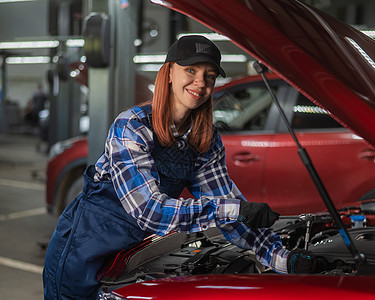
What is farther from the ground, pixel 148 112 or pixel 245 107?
pixel 148 112

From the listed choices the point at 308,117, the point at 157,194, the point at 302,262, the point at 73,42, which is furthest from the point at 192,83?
the point at 73,42

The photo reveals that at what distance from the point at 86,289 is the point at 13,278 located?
2608mm

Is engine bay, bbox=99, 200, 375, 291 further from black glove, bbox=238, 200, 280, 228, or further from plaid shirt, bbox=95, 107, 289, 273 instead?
black glove, bbox=238, 200, 280, 228

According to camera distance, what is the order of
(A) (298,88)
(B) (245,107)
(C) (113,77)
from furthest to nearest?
(C) (113,77) < (B) (245,107) < (A) (298,88)

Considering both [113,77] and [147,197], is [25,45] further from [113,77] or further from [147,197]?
[147,197]

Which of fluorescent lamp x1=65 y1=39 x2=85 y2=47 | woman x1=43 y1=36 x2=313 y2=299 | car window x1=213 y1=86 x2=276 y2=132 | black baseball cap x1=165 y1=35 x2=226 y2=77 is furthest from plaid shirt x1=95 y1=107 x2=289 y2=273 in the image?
fluorescent lamp x1=65 y1=39 x2=85 y2=47

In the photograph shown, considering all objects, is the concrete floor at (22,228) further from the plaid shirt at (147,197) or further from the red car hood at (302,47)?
the red car hood at (302,47)

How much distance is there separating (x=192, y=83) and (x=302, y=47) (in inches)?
22.6

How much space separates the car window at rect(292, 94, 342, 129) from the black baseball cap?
7.87 feet

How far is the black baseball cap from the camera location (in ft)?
5.66

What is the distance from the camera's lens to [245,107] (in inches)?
175

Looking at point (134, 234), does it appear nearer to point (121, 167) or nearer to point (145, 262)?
point (145, 262)

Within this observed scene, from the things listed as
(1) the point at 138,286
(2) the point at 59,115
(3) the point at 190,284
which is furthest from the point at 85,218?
(2) the point at 59,115

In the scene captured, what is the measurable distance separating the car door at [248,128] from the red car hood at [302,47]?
242 centimetres
